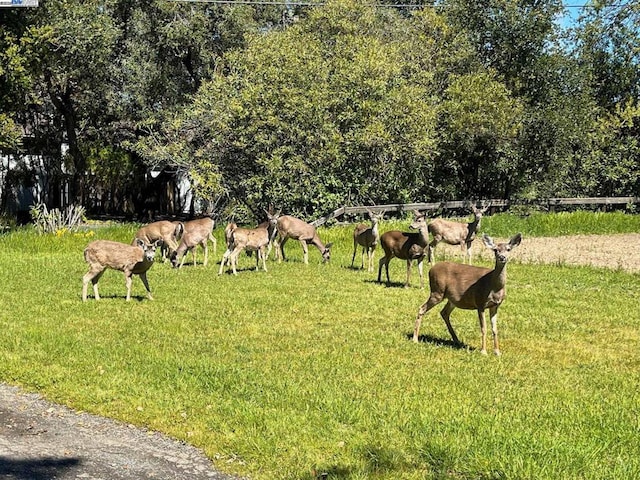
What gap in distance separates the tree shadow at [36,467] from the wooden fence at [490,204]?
17.9 meters

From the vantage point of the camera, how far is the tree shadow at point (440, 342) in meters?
9.98

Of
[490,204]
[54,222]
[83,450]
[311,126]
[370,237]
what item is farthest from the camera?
[490,204]

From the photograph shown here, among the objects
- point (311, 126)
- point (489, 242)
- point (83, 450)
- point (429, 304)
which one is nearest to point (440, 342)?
point (429, 304)

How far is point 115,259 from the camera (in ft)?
43.9

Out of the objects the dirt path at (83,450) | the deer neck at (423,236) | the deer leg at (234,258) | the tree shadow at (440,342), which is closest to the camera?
the dirt path at (83,450)

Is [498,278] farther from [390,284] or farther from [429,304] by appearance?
[390,284]

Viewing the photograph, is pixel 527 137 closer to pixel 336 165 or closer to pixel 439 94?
pixel 439 94

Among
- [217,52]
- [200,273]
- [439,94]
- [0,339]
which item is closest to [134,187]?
[217,52]

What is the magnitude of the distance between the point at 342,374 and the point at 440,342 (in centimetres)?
219

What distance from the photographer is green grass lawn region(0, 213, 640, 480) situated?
6.26m

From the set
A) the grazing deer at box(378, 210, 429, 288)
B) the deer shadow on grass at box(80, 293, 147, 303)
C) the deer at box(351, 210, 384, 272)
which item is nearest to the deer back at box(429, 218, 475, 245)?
the deer at box(351, 210, 384, 272)

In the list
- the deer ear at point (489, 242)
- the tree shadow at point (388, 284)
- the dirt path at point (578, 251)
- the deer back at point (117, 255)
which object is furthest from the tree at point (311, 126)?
the deer ear at point (489, 242)

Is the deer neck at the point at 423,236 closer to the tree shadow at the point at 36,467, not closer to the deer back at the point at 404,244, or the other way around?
the deer back at the point at 404,244

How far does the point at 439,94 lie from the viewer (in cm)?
3030
